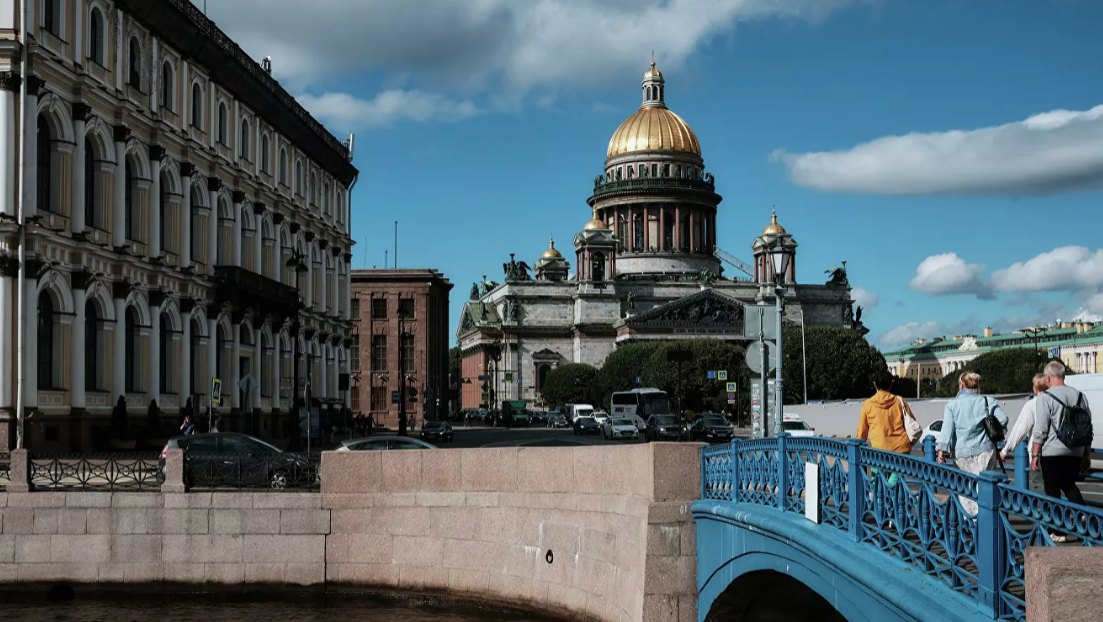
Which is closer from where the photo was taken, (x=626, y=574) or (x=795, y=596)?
(x=795, y=596)

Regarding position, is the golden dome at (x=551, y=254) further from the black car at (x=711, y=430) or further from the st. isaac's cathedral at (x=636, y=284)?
the black car at (x=711, y=430)

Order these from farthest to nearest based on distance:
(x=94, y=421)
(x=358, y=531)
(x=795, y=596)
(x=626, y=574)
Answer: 1. (x=94, y=421)
2. (x=358, y=531)
3. (x=626, y=574)
4. (x=795, y=596)

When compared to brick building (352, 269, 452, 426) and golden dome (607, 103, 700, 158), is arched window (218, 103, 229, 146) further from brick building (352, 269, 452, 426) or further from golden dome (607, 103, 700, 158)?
golden dome (607, 103, 700, 158)

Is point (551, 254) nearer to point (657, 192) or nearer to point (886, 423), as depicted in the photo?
point (657, 192)

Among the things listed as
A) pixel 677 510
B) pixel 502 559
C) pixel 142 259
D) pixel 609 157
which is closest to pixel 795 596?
pixel 677 510

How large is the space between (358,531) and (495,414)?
9136 centimetres

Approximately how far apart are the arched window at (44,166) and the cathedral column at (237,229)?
606 inches

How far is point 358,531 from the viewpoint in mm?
21438

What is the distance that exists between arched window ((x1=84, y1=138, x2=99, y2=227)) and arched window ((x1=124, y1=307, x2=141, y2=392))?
383 cm

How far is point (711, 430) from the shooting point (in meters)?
60.0

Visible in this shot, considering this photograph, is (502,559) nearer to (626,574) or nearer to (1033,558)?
(626,574)

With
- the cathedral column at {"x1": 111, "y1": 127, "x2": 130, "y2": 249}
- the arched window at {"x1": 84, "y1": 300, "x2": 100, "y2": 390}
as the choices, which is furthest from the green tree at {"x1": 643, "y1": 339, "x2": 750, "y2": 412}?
the arched window at {"x1": 84, "y1": 300, "x2": 100, "y2": 390}

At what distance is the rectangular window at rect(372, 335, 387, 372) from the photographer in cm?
11188

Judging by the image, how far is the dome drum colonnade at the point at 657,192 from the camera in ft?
540
